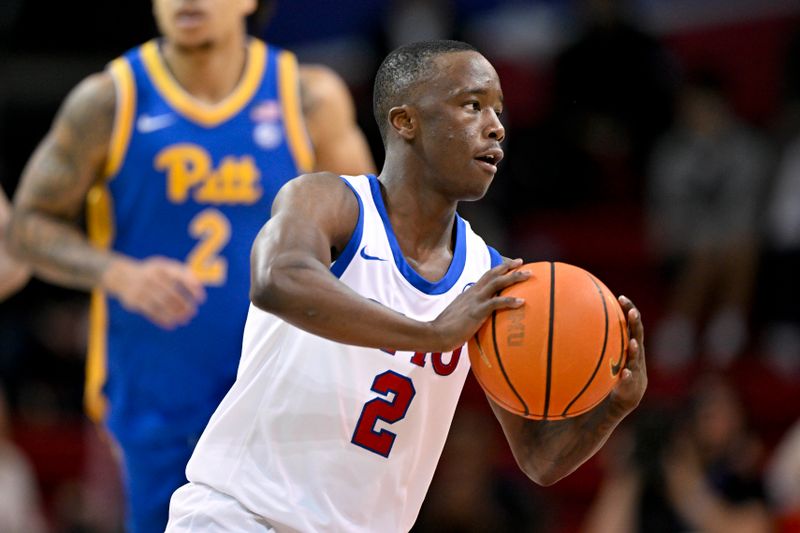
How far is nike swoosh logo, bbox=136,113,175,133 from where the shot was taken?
6.46 meters

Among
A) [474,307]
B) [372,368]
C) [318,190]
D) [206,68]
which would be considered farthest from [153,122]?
[474,307]

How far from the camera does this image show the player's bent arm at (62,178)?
6.39m

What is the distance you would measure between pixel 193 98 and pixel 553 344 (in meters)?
2.96

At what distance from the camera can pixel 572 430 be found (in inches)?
189

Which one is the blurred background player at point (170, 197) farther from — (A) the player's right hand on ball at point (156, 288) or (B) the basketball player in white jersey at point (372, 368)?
(B) the basketball player in white jersey at point (372, 368)

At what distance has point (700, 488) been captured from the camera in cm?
941

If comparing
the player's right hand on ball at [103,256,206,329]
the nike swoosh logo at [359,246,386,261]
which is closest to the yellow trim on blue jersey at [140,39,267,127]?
the player's right hand on ball at [103,256,206,329]

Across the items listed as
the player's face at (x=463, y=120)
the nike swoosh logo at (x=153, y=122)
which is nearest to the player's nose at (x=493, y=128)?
the player's face at (x=463, y=120)

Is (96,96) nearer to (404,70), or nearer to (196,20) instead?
(196,20)

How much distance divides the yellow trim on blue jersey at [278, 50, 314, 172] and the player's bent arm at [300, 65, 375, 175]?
4 cm

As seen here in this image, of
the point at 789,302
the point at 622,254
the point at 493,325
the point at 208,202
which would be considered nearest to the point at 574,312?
the point at 493,325

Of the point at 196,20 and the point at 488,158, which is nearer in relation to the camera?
the point at 488,158

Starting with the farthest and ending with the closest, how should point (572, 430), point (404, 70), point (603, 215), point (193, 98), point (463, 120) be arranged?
1. point (603, 215)
2. point (193, 98)
3. point (572, 430)
4. point (404, 70)
5. point (463, 120)

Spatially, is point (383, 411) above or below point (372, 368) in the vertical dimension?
below
